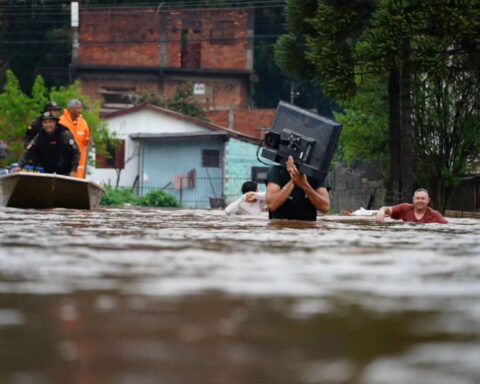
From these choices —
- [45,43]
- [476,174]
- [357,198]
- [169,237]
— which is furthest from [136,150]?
[169,237]

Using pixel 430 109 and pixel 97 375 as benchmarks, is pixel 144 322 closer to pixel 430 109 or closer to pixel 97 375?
pixel 97 375

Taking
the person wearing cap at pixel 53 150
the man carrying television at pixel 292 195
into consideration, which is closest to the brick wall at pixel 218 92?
the person wearing cap at pixel 53 150

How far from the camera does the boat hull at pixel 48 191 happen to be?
35.3 feet

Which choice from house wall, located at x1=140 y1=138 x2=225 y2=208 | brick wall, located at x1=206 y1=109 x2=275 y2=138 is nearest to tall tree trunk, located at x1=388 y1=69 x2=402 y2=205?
house wall, located at x1=140 y1=138 x2=225 y2=208

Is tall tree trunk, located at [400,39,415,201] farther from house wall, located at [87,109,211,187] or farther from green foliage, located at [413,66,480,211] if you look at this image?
house wall, located at [87,109,211,187]

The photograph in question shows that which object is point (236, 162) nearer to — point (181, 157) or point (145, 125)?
point (181, 157)

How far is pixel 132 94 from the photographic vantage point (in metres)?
53.9

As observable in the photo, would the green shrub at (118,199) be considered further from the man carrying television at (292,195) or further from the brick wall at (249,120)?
the man carrying television at (292,195)

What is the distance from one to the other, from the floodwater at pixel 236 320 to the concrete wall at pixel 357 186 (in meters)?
25.0

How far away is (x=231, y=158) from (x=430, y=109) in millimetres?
21812

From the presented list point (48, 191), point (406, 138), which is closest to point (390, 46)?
point (406, 138)

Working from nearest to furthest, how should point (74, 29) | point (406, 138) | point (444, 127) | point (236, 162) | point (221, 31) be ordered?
point (406, 138)
point (444, 127)
point (236, 162)
point (74, 29)
point (221, 31)

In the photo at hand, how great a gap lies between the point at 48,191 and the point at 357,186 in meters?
21.2

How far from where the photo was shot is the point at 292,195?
27.1 feet
